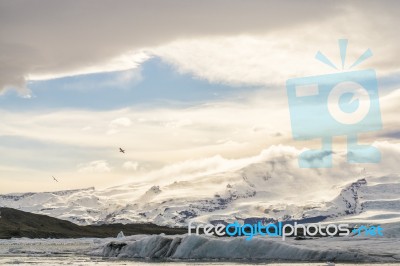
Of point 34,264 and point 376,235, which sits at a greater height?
point 34,264

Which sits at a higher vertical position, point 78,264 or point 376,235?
point 78,264

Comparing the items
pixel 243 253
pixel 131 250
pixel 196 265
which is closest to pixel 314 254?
pixel 243 253

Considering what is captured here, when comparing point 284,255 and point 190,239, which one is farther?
point 190,239

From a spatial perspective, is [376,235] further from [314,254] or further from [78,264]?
[78,264]

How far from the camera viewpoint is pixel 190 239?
69.2 meters

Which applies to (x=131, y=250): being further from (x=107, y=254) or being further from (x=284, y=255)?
(x=284, y=255)

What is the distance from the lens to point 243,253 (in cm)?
6512

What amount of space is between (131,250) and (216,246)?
41.7ft

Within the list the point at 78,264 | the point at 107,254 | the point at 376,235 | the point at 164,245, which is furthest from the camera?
the point at 376,235

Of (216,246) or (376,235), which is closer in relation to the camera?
(216,246)

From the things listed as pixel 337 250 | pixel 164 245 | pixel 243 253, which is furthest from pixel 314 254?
pixel 164 245

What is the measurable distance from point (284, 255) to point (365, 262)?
8659mm

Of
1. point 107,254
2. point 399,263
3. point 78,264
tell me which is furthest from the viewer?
point 107,254

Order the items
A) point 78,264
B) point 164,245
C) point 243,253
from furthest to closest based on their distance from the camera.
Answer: point 164,245
point 243,253
point 78,264
